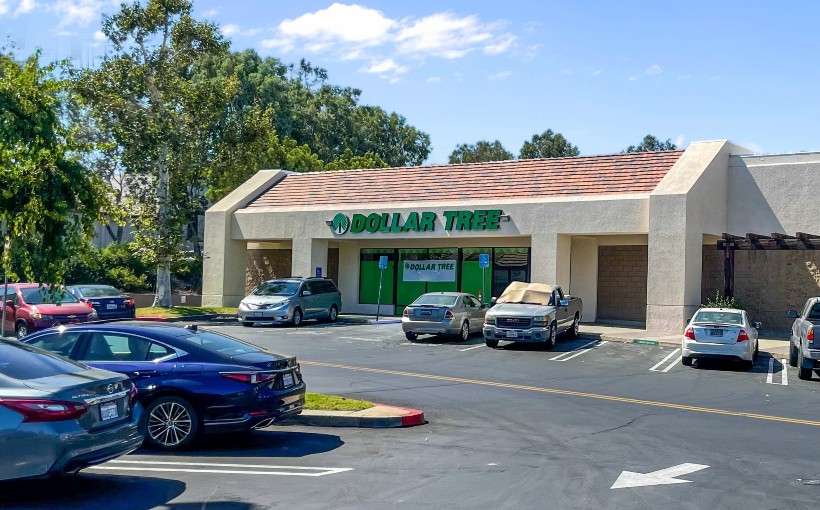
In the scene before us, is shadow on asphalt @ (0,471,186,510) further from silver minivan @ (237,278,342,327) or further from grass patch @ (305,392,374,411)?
silver minivan @ (237,278,342,327)

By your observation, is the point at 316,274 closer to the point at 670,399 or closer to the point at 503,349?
the point at 503,349

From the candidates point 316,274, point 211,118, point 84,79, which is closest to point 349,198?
point 316,274

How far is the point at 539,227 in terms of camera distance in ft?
101

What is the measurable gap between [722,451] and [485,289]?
23006 mm

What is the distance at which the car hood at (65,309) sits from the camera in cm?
2455

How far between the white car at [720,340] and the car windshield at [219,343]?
12476mm

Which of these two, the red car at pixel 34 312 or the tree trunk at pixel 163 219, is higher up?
the tree trunk at pixel 163 219

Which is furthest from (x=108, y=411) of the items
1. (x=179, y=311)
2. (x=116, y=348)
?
(x=179, y=311)

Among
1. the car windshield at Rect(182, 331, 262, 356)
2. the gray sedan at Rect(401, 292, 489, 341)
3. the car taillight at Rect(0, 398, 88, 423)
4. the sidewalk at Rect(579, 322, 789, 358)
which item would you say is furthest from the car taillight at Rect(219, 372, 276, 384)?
the sidewalk at Rect(579, 322, 789, 358)

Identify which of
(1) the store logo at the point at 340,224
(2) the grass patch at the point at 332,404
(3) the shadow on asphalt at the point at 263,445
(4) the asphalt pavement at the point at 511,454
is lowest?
(3) the shadow on asphalt at the point at 263,445

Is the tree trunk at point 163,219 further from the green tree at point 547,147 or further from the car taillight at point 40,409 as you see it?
the green tree at point 547,147

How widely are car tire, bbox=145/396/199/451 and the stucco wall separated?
23.8 m

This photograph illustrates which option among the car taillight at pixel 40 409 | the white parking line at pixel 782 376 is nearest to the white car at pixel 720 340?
the white parking line at pixel 782 376

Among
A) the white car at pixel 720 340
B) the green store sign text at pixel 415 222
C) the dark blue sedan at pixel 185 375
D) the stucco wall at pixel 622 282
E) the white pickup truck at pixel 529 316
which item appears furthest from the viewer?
the stucco wall at pixel 622 282
